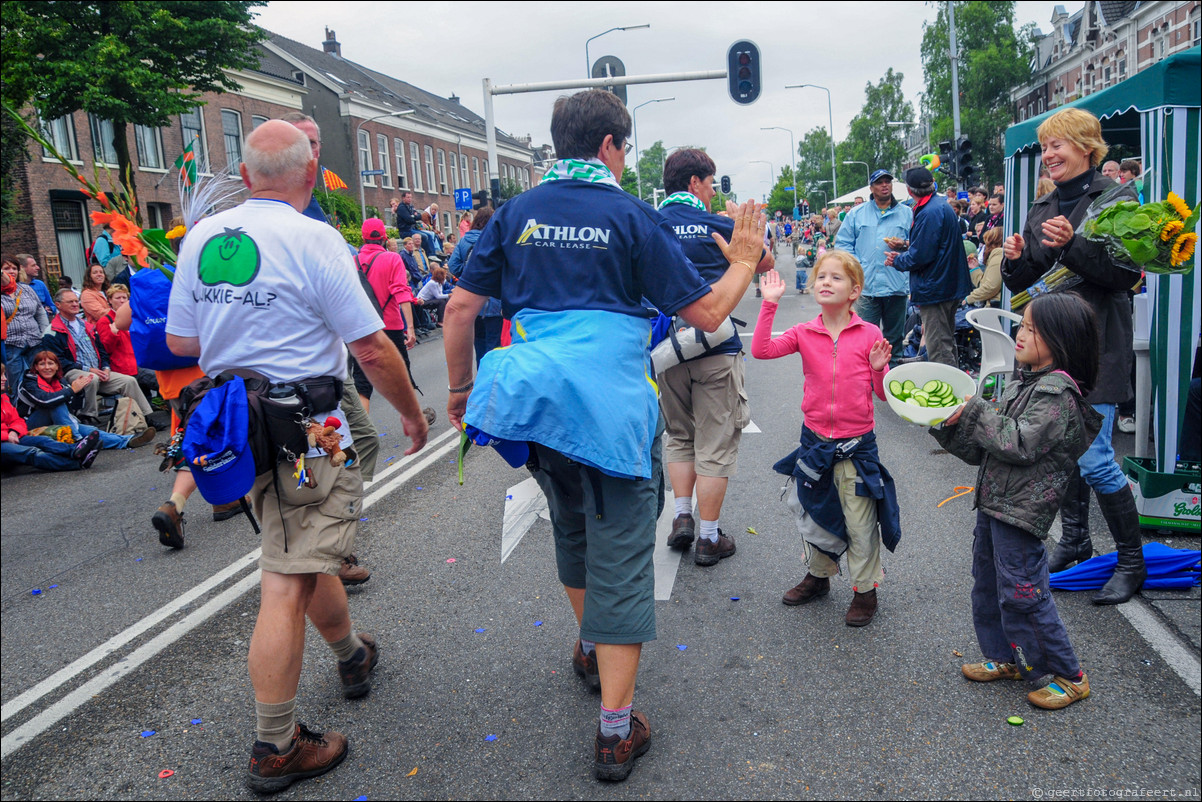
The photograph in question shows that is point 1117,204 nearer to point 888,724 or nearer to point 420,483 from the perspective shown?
point 888,724

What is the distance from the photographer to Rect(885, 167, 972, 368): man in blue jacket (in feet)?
25.2

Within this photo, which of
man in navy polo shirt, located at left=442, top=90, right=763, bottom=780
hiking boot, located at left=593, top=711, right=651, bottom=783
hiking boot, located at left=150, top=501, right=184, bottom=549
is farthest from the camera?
hiking boot, located at left=150, top=501, right=184, bottom=549

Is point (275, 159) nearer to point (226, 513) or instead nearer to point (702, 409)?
point (702, 409)

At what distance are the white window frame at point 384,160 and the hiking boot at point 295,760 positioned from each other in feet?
161

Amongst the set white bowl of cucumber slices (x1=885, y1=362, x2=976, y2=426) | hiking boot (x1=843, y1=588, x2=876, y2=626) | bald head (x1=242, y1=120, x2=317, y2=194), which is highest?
bald head (x1=242, y1=120, x2=317, y2=194)

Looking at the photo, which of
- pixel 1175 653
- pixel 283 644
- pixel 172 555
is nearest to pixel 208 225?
pixel 283 644

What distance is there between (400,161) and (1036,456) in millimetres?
52696

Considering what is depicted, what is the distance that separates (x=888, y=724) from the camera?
297 centimetres

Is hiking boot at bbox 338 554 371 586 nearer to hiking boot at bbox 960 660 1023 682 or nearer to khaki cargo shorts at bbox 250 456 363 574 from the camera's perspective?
khaki cargo shorts at bbox 250 456 363 574

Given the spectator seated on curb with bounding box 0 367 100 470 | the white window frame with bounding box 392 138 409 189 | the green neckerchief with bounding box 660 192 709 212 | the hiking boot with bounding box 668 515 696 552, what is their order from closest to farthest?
the green neckerchief with bounding box 660 192 709 212 < the hiking boot with bounding box 668 515 696 552 < the spectator seated on curb with bounding box 0 367 100 470 < the white window frame with bounding box 392 138 409 189

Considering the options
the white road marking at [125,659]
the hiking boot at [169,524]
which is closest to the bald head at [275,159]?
the white road marking at [125,659]

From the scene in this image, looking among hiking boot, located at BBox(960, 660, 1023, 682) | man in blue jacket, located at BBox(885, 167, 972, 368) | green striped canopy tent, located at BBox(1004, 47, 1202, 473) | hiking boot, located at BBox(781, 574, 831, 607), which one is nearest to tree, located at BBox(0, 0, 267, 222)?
man in blue jacket, located at BBox(885, 167, 972, 368)

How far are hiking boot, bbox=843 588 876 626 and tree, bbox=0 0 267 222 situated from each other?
20.5m

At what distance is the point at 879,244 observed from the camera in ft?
27.4
